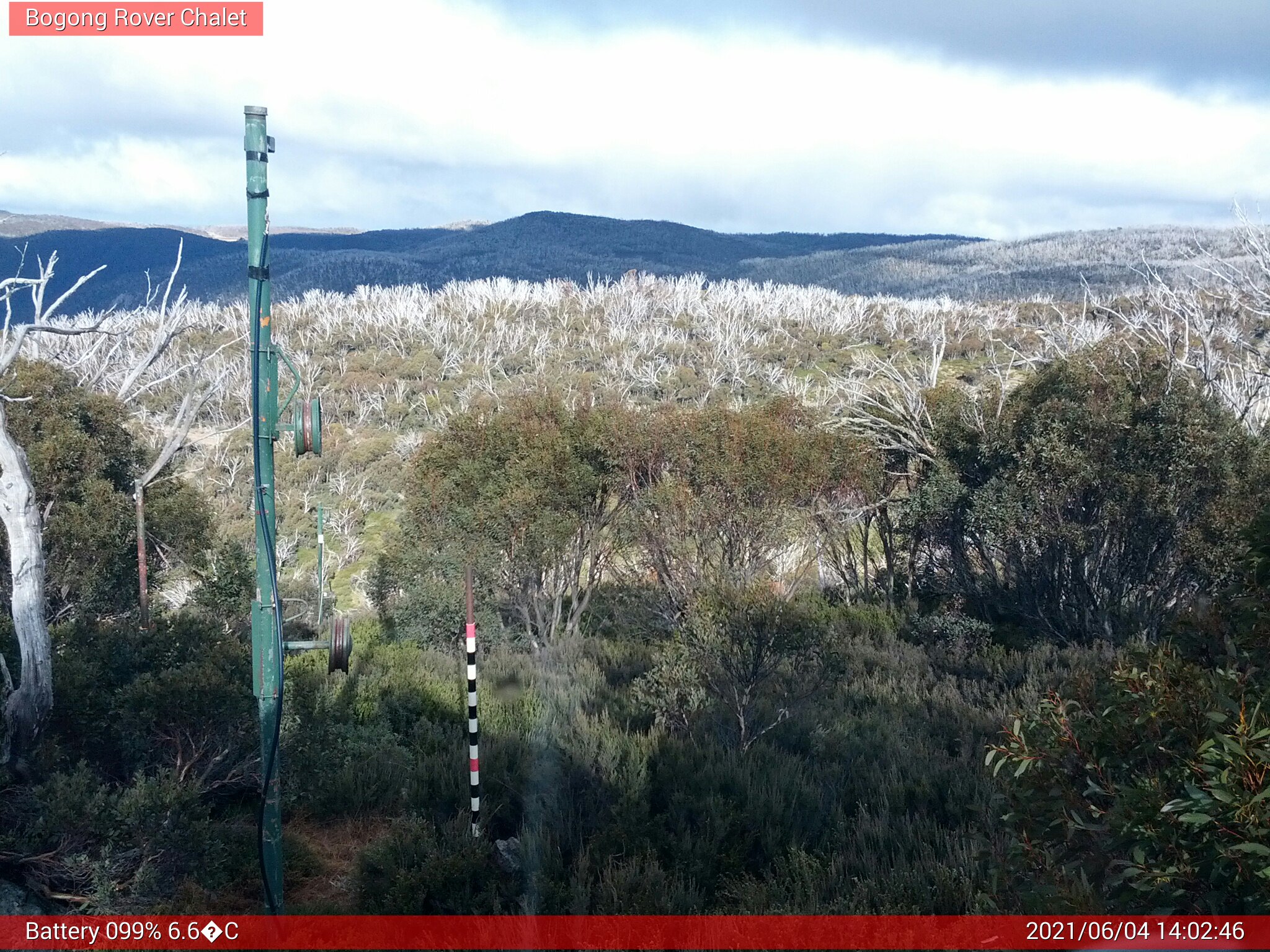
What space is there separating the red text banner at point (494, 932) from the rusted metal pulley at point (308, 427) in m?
2.31

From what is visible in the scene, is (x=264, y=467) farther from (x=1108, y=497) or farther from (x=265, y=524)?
(x=1108, y=497)

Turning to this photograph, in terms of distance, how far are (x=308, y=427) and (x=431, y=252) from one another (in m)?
142

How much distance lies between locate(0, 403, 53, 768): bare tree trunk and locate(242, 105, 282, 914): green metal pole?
2447mm

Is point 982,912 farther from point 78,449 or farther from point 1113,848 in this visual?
point 78,449

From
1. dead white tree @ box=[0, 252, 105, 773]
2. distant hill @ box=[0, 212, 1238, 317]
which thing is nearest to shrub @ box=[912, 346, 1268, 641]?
dead white tree @ box=[0, 252, 105, 773]

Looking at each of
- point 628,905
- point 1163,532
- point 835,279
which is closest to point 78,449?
point 628,905

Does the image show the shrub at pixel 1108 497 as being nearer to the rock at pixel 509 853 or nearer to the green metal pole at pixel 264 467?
the rock at pixel 509 853

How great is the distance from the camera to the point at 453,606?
40.7 ft

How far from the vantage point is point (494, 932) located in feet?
15.9

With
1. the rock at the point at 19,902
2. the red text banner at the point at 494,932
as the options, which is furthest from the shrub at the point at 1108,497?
the rock at the point at 19,902

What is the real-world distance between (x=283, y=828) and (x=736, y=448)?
7228mm

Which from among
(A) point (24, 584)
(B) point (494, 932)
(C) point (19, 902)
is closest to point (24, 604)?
(A) point (24, 584)

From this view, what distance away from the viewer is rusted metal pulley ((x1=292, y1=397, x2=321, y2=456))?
432 cm

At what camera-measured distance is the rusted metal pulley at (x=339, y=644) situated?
14.0 ft
